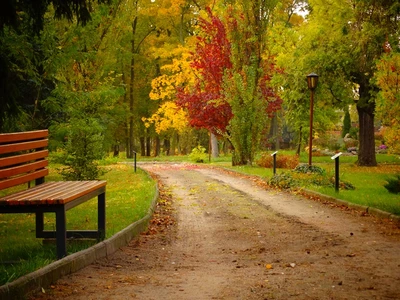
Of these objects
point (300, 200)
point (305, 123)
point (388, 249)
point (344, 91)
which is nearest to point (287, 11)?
point (305, 123)

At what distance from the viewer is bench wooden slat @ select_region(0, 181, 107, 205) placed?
18.4 ft

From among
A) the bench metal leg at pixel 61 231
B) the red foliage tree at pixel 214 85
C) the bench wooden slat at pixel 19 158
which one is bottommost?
the bench metal leg at pixel 61 231

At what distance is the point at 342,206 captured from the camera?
11.7 metres

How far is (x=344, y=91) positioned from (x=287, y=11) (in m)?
21.2

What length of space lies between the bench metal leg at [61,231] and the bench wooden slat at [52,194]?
0.16 m

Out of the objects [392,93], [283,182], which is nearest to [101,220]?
[392,93]

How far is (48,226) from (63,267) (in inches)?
137

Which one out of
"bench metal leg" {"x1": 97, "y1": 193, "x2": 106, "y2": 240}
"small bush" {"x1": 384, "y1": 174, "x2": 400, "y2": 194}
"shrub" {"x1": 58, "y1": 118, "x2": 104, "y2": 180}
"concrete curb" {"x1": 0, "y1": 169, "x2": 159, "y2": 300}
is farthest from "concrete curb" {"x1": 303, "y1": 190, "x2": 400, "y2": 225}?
"shrub" {"x1": 58, "y1": 118, "x2": 104, "y2": 180}

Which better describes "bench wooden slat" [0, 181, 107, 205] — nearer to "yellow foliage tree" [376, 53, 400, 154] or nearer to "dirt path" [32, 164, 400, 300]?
"dirt path" [32, 164, 400, 300]

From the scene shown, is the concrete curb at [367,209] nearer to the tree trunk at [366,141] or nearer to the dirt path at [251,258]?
the dirt path at [251,258]

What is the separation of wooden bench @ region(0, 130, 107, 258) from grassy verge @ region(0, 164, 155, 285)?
281 millimetres

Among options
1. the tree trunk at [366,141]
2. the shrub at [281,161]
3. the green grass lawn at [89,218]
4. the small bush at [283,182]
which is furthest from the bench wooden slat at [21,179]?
the tree trunk at [366,141]

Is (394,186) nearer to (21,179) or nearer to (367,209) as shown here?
(367,209)

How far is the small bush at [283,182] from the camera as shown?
15.4 m
